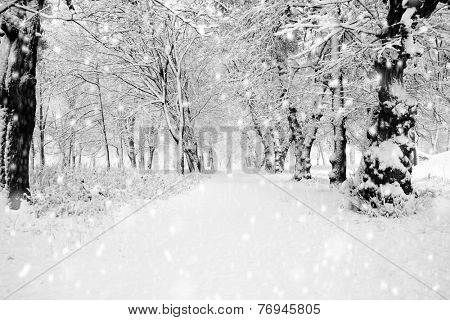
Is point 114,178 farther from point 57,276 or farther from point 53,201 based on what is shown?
point 57,276

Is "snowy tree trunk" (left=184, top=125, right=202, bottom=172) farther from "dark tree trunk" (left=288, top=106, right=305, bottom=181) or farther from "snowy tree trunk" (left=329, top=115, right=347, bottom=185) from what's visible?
"snowy tree trunk" (left=329, top=115, right=347, bottom=185)

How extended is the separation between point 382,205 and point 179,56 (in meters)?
14.8

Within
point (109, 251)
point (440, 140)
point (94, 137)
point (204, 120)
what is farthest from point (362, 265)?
point (440, 140)

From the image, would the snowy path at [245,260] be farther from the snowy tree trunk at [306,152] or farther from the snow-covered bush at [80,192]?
the snowy tree trunk at [306,152]

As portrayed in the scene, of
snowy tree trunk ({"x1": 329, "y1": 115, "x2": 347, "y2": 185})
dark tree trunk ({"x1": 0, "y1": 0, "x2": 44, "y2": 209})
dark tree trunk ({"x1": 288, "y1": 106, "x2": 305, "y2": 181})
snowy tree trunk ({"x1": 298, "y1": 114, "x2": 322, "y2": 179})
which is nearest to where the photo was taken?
dark tree trunk ({"x1": 0, "y1": 0, "x2": 44, "y2": 209})

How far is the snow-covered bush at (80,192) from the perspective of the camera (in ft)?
20.7

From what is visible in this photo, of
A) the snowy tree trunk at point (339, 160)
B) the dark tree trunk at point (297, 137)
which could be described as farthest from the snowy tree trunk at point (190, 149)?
the snowy tree trunk at point (339, 160)

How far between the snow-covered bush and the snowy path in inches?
44.7

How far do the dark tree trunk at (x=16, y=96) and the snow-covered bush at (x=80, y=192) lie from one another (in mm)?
462

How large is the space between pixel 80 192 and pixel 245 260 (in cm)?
489

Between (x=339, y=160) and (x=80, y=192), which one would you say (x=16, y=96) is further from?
(x=339, y=160)

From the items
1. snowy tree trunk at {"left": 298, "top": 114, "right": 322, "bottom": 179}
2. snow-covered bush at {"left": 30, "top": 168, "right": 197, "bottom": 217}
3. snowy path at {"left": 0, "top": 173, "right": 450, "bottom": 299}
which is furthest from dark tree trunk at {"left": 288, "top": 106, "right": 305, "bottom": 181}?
snowy path at {"left": 0, "top": 173, "right": 450, "bottom": 299}

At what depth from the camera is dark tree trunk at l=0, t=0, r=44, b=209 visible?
20.4 ft

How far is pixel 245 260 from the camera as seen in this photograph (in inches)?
168
